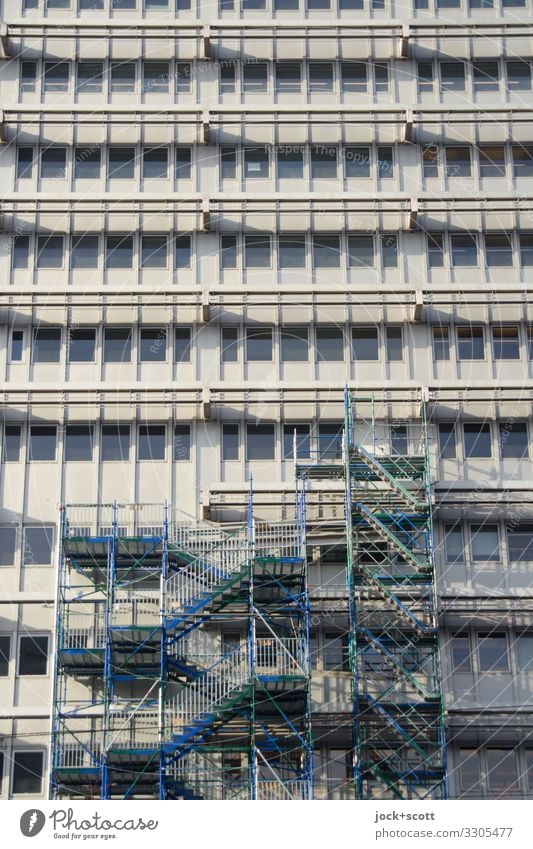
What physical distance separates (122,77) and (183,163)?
4.41 metres

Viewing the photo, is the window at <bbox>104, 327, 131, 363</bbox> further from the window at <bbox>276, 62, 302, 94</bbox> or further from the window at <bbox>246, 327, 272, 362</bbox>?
the window at <bbox>276, 62, 302, 94</bbox>

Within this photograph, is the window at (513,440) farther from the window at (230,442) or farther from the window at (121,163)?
the window at (121,163)

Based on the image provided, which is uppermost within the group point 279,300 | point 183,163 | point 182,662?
point 183,163

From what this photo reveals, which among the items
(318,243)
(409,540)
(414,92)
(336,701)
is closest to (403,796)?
(336,701)

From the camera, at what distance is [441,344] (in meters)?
50.8

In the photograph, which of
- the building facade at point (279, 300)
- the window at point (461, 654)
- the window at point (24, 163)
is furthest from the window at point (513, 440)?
the window at point (24, 163)

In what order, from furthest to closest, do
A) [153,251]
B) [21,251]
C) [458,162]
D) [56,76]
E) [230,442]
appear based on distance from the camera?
[56,76] → [458,162] → [153,251] → [21,251] → [230,442]

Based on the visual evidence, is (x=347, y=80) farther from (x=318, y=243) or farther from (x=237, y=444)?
(x=237, y=444)

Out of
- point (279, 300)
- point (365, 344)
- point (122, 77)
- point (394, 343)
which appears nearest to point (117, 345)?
point (279, 300)

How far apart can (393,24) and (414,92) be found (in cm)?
263

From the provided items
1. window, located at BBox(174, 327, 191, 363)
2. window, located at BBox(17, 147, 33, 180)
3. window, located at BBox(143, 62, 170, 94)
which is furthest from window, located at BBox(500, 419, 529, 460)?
window, located at BBox(17, 147, 33, 180)

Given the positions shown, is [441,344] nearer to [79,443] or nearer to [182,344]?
[182,344]

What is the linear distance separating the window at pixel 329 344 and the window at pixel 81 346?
7.77 m

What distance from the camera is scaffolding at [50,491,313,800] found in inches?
1693
